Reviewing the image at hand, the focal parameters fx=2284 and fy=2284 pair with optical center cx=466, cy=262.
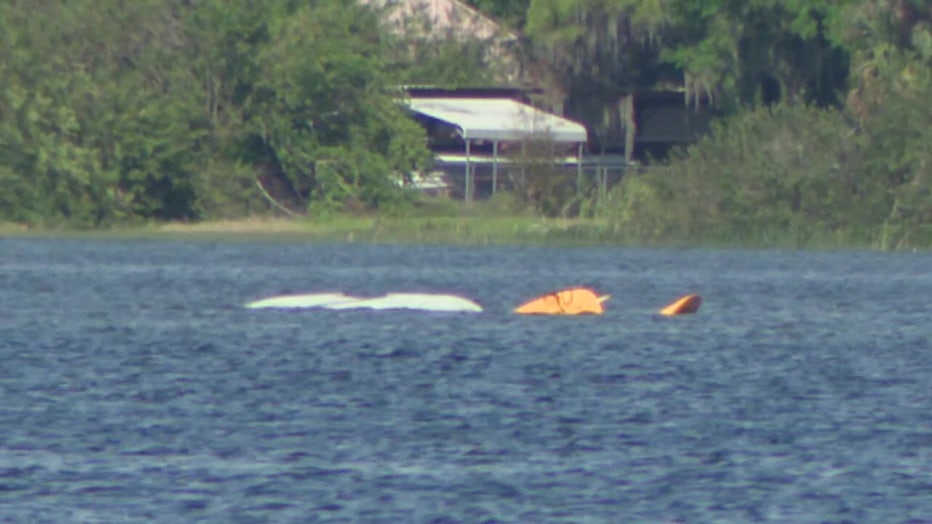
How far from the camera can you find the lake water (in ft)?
52.5

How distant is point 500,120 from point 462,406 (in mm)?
40701

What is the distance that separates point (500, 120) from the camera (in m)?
61.7

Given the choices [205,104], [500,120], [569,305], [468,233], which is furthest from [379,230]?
[569,305]

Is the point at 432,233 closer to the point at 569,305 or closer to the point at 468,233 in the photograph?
the point at 468,233

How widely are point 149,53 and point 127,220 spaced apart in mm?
5027

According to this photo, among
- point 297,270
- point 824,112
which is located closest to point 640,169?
point 824,112

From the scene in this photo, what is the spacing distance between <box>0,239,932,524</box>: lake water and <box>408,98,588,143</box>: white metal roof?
19.3 m

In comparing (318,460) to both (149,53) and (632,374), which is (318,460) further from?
(149,53)

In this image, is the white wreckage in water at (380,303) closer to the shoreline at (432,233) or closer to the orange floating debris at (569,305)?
the orange floating debris at (569,305)

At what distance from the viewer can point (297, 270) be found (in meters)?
43.4

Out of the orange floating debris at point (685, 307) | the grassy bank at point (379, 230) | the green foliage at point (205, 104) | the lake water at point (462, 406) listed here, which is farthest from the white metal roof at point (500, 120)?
the orange floating debris at point (685, 307)

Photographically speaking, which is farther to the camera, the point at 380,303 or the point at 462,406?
the point at 380,303

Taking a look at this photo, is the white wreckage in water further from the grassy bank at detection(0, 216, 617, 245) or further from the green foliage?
the green foliage

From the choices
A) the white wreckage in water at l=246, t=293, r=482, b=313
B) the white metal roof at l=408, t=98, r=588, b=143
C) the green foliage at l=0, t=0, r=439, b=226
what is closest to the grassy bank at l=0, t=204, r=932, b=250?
the green foliage at l=0, t=0, r=439, b=226
